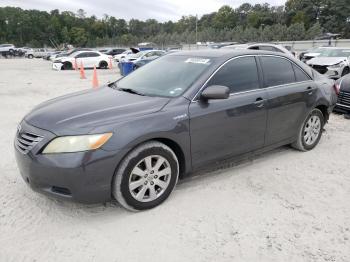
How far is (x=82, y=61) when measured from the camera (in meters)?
24.5

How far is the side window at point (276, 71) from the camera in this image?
14.5 ft

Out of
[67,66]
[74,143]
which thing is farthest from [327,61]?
[67,66]

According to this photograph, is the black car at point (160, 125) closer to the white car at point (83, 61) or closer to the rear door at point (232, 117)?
the rear door at point (232, 117)

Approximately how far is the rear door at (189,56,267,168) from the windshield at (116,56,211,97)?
233 mm

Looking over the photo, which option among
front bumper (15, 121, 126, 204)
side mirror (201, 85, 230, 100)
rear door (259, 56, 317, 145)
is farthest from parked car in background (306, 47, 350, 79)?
front bumper (15, 121, 126, 204)

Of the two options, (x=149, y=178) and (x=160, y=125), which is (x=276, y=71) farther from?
(x=149, y=178)

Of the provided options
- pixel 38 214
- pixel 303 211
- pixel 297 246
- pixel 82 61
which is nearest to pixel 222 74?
pixel 303 211

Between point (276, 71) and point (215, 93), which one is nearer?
point (215, 93)

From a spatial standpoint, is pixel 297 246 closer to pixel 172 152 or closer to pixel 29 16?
pixel 172 152

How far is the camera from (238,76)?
4.11 metres

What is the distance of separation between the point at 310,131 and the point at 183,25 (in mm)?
125405

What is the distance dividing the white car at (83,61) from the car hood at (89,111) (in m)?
21.5

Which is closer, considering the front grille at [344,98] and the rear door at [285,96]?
the rear door at [285,96]

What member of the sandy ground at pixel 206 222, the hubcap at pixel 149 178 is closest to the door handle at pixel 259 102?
the sandy ground at pixel 206 222
